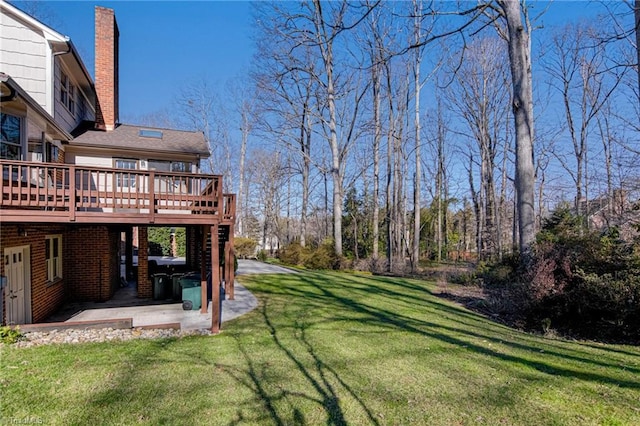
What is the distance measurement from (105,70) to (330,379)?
13.5 meters

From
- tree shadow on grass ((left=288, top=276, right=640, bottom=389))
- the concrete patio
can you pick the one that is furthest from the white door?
tree shadow on grass ((left=288, top=276, right=640, bottom=389))

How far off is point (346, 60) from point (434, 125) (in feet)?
34.1

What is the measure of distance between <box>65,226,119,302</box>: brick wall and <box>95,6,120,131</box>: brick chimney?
420cm

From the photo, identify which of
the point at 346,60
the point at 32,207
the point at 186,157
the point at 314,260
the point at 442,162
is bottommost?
the point at 314,260

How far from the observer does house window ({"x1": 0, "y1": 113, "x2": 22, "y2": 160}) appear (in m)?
6.84

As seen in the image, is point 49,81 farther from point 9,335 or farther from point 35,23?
point 9,335

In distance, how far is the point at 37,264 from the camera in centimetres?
793

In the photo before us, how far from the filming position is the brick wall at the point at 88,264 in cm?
1021

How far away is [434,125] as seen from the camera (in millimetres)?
26984

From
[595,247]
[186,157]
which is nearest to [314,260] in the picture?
[186,157]

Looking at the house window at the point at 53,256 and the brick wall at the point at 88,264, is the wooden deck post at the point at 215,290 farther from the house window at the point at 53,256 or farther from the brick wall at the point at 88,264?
the brick wall at the point at 88,264

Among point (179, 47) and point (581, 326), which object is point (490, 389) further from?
point (179, 47)

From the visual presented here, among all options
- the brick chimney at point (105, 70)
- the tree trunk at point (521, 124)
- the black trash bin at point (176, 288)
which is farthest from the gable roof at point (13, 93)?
the tree trunk at point (521, 124)

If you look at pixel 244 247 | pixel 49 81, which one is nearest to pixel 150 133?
pixel 49 81
